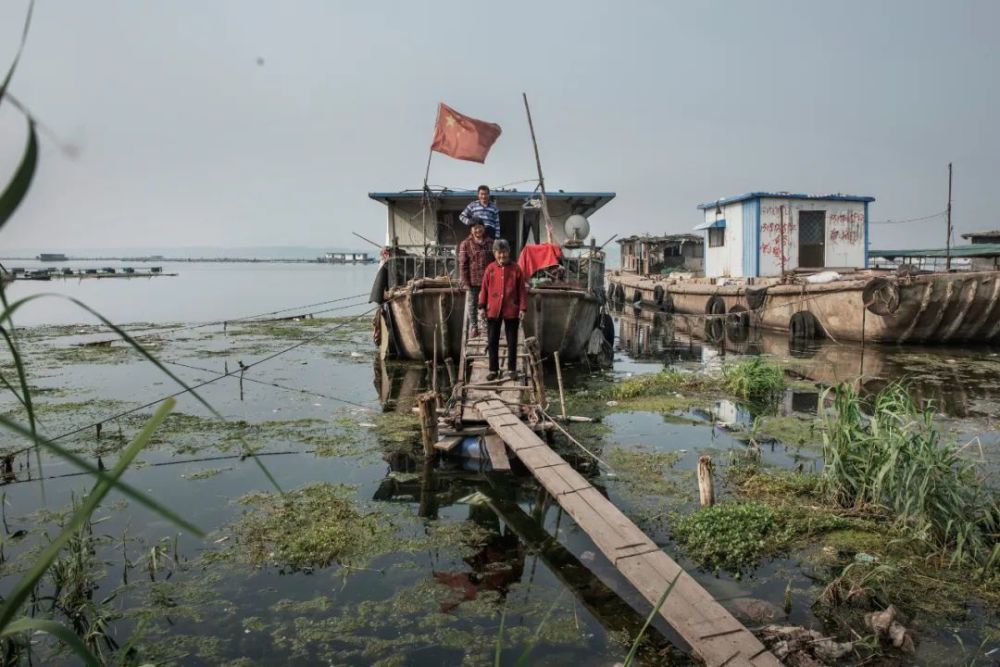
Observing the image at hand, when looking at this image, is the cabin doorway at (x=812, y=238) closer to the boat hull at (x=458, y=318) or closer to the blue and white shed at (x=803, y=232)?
Result: the blue and white shed at (x=803, y=232)

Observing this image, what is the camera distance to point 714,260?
23234 mm

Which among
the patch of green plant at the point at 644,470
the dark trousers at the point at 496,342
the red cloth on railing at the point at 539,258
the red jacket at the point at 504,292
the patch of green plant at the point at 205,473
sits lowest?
the patch of green plant at the point at 644,470

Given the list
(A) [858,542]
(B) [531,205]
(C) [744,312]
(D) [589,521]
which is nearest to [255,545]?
(D) [589,521]

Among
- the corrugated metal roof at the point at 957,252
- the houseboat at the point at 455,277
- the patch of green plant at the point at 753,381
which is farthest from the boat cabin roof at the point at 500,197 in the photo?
the corrugated metal roof at the point at 957,252

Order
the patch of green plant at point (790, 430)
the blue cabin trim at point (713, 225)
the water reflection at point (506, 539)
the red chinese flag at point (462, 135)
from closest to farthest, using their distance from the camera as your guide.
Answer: the water reflection at point (506, 539) → the patch of green plant at point (790, 430) → the red chinese flag at point (462, 135) → the blue cabin trim at point (713, 225)

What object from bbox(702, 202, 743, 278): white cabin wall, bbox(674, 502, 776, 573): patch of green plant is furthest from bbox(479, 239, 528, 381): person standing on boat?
bbox(702, 202, 743, 278): white cabin wall

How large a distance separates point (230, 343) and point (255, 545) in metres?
13.4

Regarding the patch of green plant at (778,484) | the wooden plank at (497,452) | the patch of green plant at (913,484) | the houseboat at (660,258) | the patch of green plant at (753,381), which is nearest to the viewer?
the patch of green plant at (913,484)

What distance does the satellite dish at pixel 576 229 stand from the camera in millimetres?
13469

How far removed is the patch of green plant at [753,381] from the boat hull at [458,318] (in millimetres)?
2826

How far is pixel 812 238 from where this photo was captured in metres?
20.2

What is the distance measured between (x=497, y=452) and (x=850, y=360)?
10.3m

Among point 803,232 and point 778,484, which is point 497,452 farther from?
point 803,232

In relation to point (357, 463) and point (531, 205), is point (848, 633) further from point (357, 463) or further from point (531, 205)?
point (531, 205)
